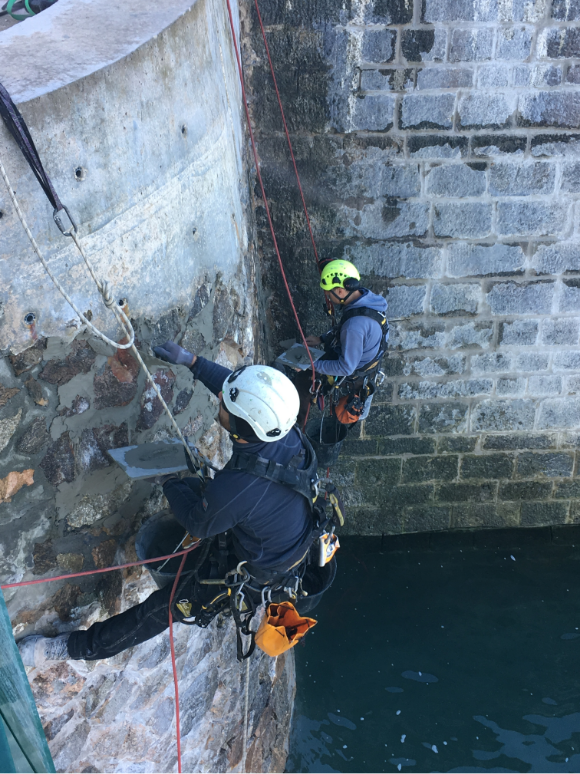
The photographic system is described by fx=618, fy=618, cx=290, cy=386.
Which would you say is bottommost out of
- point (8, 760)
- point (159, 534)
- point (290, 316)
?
point (290, 316)

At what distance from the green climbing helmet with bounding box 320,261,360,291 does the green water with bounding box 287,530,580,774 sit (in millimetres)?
2409

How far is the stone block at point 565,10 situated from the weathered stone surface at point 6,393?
374cm

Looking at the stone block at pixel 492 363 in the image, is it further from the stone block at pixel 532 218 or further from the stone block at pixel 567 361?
the stone block at pixel 532 218

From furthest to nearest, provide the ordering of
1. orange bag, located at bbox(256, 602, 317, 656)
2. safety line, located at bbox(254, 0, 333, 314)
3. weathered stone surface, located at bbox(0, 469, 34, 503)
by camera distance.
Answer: safety line, located at bbox(254, 0, 333, 314)
orange bag, located at bbox(256, 602, 317, 656)
weathered stone surface, located at bbox(0, 469, 34, 503)

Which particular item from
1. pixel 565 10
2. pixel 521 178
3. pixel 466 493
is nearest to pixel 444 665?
pixel 466 493

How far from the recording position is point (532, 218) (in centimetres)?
420

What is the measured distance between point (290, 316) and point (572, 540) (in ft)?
10.2

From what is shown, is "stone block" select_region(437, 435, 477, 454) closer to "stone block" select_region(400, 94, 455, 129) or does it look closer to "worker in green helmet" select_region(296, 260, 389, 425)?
"worker in green helmet" select_region(296, 260, 389, 425)

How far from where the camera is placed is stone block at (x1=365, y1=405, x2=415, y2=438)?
4.74 meters

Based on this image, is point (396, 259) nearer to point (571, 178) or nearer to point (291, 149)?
point (291, 149)

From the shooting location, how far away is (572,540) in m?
5.26

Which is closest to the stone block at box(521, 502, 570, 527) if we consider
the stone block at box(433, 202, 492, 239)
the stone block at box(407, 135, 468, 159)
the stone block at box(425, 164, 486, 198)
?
the stone block at box(433, 202, 492, 239)

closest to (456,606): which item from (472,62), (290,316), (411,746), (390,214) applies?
(411,746)

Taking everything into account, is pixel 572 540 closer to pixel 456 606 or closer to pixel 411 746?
pixel 456 606
